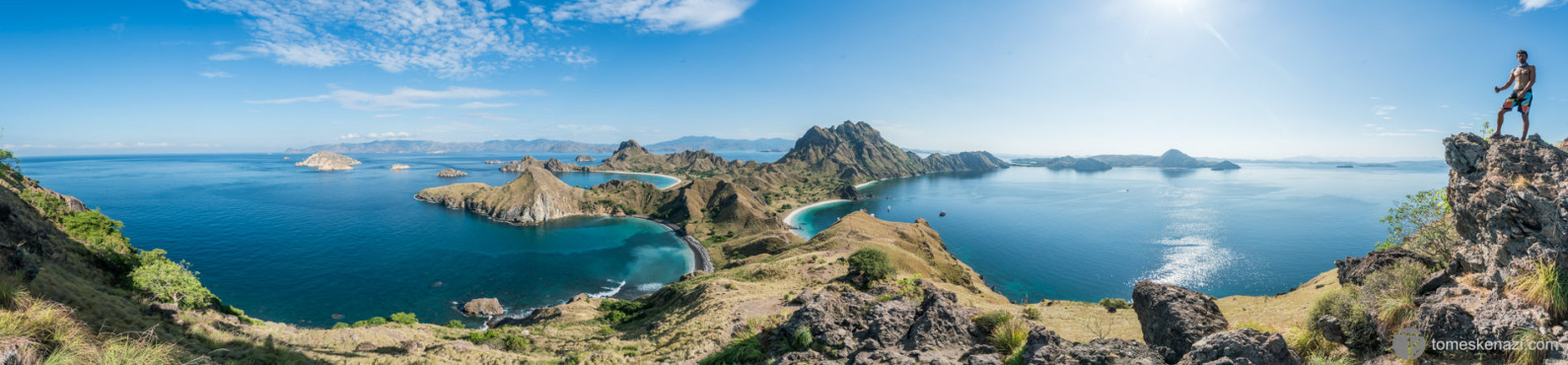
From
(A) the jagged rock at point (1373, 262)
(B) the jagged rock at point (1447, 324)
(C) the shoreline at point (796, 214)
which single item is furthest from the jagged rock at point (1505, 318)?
(C) the shoreline at point (796, 214)

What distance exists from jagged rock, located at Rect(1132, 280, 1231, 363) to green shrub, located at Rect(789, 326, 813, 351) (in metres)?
10.2

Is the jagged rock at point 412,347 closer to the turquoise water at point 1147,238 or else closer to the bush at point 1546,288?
the bush at point 1546,288

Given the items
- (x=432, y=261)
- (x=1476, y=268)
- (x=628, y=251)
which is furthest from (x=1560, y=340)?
(x=432, y=261)

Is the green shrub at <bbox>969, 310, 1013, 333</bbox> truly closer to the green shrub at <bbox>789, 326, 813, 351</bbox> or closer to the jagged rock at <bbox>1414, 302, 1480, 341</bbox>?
the green shrub at <bbox>789, 326, 813, 351</bbox>

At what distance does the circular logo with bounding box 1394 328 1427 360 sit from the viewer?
10.3m

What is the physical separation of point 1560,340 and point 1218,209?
188 m

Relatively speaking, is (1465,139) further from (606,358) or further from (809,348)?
(606,358)

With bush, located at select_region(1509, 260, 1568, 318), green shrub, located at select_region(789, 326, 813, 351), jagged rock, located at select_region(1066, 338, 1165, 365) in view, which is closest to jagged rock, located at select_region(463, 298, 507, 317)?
green shrub, located at select_region(789, 326, 813, 351)

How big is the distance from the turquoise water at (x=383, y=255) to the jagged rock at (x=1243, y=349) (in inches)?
2646

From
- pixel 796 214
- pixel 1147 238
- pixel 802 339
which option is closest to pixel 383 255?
pixel 802 339

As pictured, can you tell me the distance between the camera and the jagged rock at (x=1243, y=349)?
10.3m

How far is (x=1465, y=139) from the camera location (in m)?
13.8

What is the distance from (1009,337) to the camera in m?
14.5

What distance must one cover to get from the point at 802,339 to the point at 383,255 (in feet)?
348
